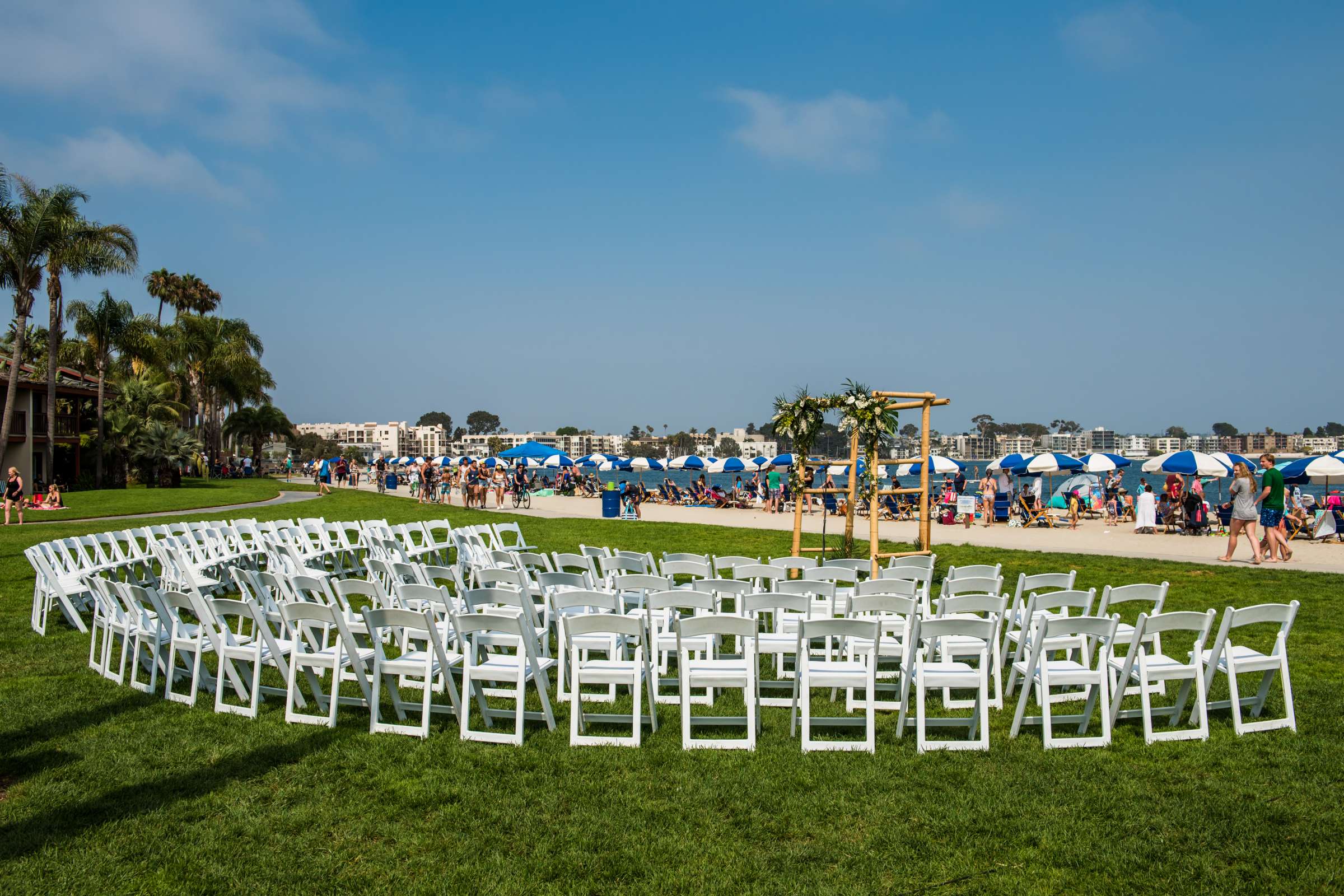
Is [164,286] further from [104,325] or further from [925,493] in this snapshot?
[925,493]

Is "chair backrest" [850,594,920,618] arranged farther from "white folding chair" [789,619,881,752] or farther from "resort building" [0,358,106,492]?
"resort building" [0,358,106,492]

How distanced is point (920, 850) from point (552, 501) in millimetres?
29755

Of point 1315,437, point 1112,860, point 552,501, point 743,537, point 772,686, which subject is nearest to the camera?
point 1112,860

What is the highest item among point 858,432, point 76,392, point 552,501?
point 76,392

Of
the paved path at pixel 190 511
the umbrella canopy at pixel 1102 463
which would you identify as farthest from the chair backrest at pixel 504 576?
the umbrella canopy at pixel 1102 463

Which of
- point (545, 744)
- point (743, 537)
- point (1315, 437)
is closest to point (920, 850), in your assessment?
point (545, 744)

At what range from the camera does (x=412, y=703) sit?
5582 millimetres

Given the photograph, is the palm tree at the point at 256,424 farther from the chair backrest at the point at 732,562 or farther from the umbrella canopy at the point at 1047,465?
the chair backrest at the point at 732,562

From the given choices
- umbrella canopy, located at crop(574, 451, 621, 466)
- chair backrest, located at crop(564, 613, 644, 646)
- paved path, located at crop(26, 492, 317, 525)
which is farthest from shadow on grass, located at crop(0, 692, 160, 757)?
umbrella canopy, located at crop(574, 451, 621, 466)

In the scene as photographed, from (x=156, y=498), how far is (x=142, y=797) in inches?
1056

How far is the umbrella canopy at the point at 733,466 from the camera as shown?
3594 centimetres

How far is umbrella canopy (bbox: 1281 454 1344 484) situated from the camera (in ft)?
65.1

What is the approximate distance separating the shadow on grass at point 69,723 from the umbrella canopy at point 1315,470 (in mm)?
21920

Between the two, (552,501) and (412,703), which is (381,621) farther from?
(552,501)
